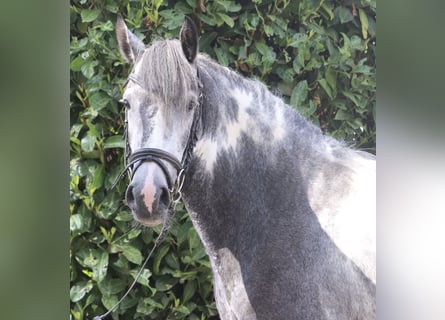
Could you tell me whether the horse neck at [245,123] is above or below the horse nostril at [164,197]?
above

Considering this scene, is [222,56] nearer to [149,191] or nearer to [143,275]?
[149,191]

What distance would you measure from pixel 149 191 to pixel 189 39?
0.56 meters

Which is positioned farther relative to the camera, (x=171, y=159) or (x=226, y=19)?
(x=226, y=19)

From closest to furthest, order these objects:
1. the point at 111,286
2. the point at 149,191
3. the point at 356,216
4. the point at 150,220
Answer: the point at 149,191
the point at 150,220
the point at 356,216
the point at 111,286

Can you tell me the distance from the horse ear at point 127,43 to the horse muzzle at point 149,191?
1.48ft

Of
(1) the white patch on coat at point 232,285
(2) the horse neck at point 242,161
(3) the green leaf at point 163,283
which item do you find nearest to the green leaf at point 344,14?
(2) the horse neck at point 242,161

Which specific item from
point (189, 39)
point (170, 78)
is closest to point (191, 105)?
point (170, 78)

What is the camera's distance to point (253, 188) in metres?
2.02

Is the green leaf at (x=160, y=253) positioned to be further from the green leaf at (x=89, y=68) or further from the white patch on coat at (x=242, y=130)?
the green leaf at (x=89, y=68)

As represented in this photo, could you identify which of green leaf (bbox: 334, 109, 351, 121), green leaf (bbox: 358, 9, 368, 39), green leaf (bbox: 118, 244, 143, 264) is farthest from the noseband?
green leaf (bbox: 358, 9, 368, 39)

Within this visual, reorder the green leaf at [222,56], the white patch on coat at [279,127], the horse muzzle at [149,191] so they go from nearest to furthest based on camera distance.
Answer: the horse muzzle at [149,191] → the white patch on coat at [279,127] → the green leaf at [222,56]

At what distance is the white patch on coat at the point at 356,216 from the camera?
203cm

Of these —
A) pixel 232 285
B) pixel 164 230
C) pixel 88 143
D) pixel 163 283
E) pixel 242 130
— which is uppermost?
pixel 242 130

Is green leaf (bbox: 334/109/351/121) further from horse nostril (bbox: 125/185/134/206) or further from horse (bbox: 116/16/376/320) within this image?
horse nostril (bbox: 125/185/134/206)
